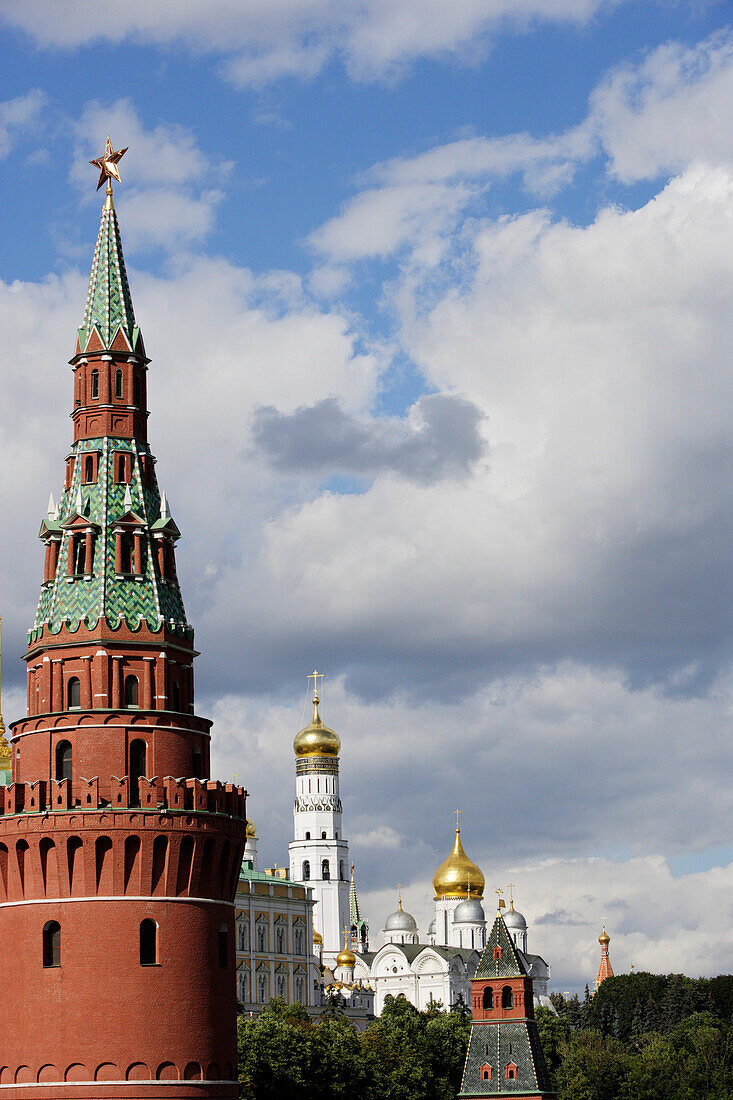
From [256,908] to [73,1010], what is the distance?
347 ft

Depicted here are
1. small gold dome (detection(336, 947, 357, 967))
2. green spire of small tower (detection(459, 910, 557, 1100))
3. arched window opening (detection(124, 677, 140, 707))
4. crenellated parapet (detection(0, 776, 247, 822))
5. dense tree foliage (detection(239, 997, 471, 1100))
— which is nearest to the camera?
crenellated parapet (detection(0, 776, 247, 822))

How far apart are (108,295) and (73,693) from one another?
16062 mm

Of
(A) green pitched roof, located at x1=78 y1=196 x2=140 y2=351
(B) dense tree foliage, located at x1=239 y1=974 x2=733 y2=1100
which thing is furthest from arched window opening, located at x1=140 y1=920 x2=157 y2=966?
(A) green pitched roof, located at x1=78 y1=196 x2=140 y2=351

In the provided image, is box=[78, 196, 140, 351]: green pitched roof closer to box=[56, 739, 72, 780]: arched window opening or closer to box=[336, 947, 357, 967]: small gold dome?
box=[56, 739, 72, 780]: arched window opening

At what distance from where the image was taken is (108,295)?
7069 centimetres

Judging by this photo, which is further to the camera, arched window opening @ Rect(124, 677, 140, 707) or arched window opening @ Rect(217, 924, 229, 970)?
arched window opening @ Rect(124, 677, 140, 707)

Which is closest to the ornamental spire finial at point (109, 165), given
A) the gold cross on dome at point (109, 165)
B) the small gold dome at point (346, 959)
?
the gold cross on dome at point (109, 165)

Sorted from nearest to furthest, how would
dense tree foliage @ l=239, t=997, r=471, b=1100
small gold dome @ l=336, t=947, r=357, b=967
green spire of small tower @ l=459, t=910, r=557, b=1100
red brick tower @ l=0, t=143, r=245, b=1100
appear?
1. red brick tower @ l=0, t=143, r=245, b=1100
2. dense tree foliage @ l=239, t=997, r=471, b=1100
3. green spire of small tower @ l=459, t=910, r=557, b=1100
4. small gold dome @ l=336, t=947, r=357, b=967

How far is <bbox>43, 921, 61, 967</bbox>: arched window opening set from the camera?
203ft

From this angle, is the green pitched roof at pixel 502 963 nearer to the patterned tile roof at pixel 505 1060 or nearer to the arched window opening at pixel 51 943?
the patterned tile roof at pixel 505 1060

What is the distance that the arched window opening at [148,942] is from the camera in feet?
204

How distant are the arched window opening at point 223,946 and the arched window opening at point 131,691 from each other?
28.2 feet

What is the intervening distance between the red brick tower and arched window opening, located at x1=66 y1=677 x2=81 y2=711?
72 millimetres

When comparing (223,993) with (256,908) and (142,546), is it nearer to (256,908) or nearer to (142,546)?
(142,546)
